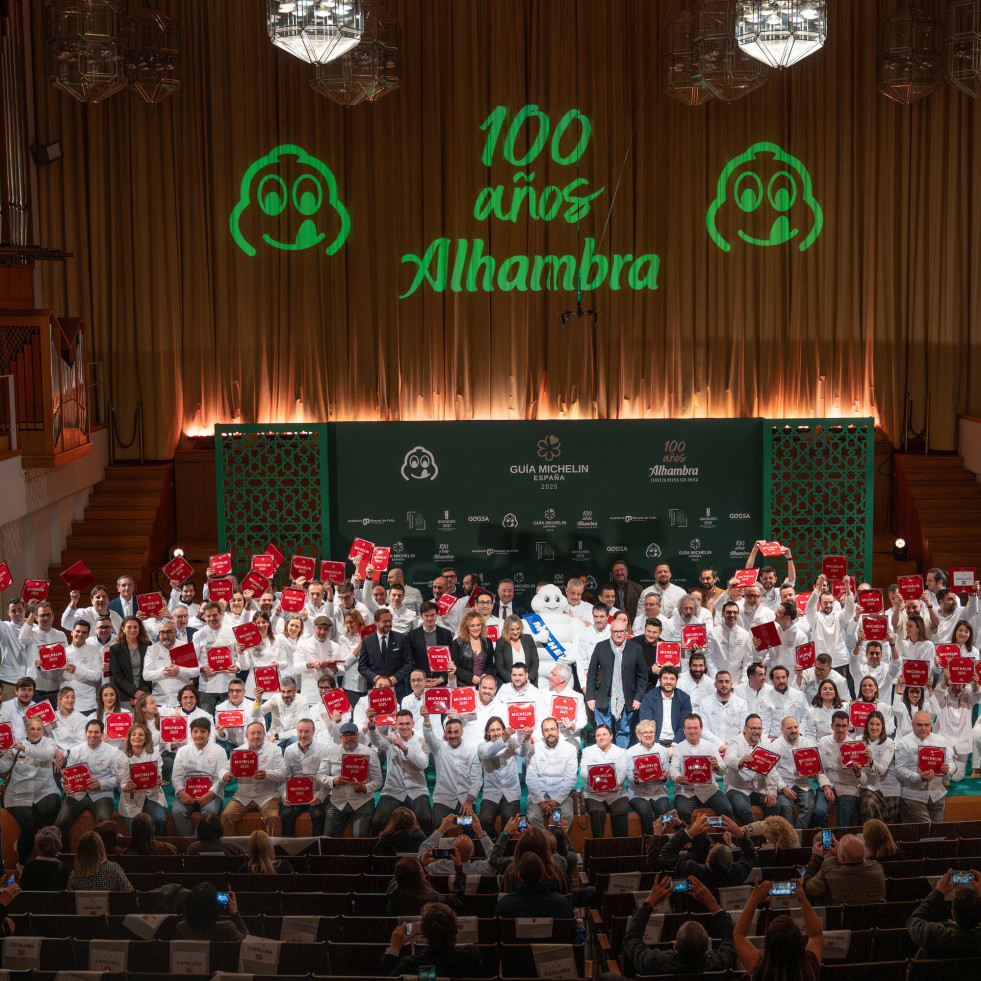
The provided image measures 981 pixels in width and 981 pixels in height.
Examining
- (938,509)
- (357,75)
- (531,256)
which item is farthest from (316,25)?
(938,509)

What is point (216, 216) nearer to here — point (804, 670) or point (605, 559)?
point (605, 559)

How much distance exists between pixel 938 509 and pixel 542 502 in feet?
16.7

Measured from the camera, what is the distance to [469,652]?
11008 millimetres

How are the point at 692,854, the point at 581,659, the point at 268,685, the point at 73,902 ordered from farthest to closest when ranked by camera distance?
the point at 581,659, the point at 268,685, the point at 692,854, the point at 73,902

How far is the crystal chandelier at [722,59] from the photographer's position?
38.8 feet

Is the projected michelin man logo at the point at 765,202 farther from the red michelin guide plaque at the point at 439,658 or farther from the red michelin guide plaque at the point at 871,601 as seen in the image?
the red michelin guide plaque at the point at 439,658

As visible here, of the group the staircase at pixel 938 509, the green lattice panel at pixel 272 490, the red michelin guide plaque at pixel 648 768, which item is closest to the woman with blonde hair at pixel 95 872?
the red michelin guide plaque at pixel 648 768

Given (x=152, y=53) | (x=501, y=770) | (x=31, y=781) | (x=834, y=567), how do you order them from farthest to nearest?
(x=152, y=53), (x=834, y=567), (x=31, y=781), (x=501, y=770)

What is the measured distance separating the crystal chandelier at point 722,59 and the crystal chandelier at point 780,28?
1.50 m

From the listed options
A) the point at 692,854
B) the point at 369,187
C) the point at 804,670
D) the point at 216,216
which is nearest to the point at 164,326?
the point at 216,216

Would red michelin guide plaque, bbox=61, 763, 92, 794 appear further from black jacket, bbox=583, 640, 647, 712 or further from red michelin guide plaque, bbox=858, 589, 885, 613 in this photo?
red michelin guide plaque, bbox=858, 589, 885, 613

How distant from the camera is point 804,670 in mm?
10398

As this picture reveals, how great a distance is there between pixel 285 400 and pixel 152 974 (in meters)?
11.3

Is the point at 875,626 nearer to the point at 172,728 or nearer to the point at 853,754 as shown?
the point at 853,754
